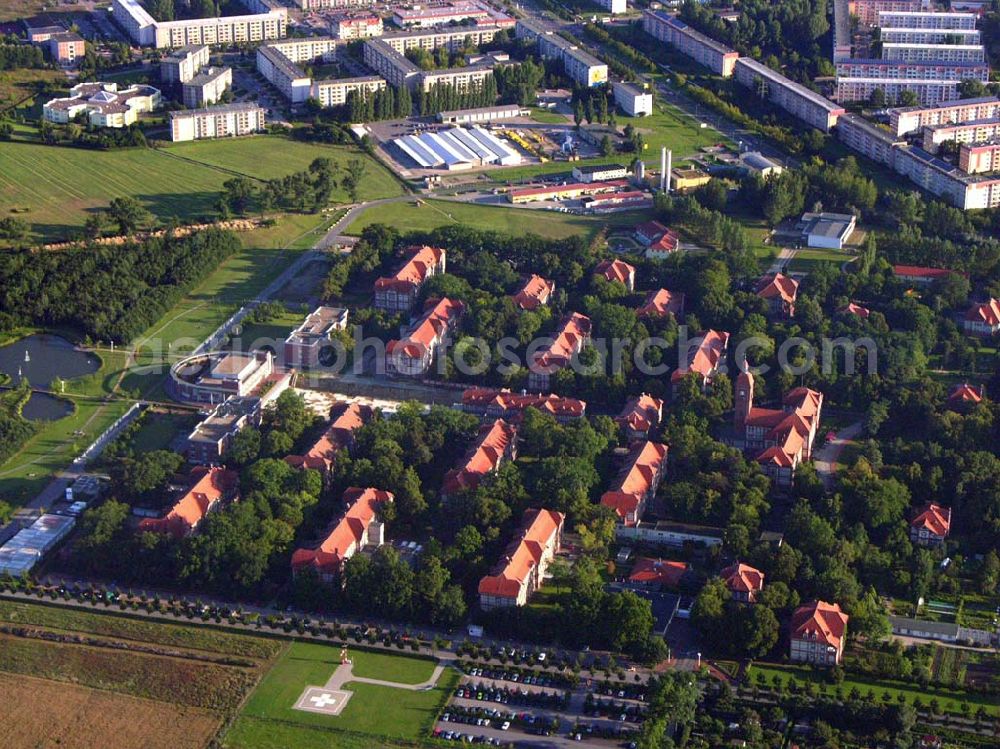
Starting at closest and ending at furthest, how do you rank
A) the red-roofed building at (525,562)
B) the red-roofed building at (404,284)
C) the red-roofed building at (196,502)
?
the red-roofed building at (525,562) → the red-roofed building at (196,502) → the red-roofed building at (404,284)

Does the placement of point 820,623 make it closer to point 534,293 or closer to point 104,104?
point 534,293

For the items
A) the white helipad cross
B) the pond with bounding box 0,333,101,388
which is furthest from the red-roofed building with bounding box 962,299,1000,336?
the pond with bounding box 0,333,101,388

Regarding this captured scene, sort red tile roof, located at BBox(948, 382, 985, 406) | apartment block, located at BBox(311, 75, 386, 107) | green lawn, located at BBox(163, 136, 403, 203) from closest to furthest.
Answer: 1. red tile roof, located at BBox(948, 382, 985, 406)
2. green lawn, located at BBox(163, 136, 403, 203)
3. apartment block, located at BBox(311, 75, 386, 107)

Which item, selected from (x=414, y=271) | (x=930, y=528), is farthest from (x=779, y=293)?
(x=930, y=528)

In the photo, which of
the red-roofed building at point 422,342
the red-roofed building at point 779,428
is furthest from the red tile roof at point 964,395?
the red-roofed building at point 422,342

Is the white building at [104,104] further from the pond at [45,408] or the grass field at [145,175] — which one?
the pond at [45,408]

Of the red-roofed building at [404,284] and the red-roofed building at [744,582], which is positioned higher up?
the red-roofed building at [404,284]

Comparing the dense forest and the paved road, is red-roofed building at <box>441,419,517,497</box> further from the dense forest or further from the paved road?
the dense forest
